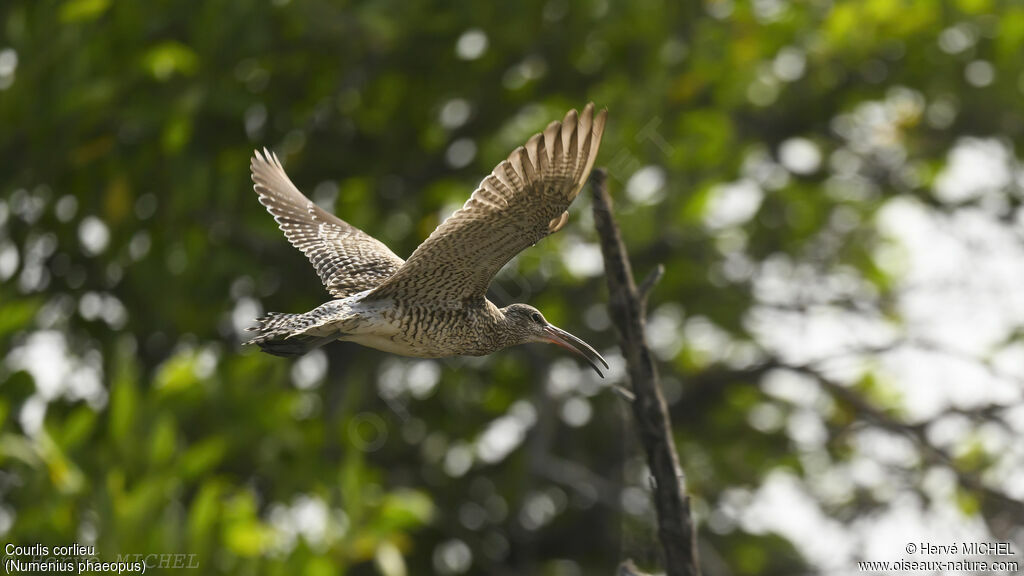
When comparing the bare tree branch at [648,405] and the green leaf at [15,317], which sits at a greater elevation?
the green leaf at [15,317]

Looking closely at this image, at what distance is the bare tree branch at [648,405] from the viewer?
3.80m

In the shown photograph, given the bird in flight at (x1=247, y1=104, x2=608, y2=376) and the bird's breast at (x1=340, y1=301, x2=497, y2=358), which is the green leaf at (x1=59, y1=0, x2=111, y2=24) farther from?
the bird's breast at (x1=340, y1=301, x2=497, y2=358)

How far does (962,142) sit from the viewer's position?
38.4ft

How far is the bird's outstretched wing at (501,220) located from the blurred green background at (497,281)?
3.32 meters

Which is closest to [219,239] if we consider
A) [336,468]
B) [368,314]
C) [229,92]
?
[229,92]

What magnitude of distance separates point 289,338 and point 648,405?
1.20 m

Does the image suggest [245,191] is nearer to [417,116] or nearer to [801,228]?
[417,116]

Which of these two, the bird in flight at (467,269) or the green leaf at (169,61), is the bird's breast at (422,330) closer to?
the bird in flight at (467,269)

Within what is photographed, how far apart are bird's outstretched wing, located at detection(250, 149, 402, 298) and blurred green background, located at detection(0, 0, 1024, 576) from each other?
2.35 meters

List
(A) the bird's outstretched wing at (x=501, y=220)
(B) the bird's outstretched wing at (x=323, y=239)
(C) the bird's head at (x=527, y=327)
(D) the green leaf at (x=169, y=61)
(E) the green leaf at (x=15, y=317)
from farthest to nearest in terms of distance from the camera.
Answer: (D) the green leaf at (x=169, y=61) → (E) the green leaf at (x=15, y=317) → (B) the bird's outstretched wing at (x=323, y=239) → (C) the bird's head at (x=527, y=327) → (A) the bird's outstretched wing at (x=501, y=220)

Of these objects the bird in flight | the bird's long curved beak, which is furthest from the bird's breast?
the bird's long curved beak

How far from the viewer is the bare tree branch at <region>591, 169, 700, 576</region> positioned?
3.80 meters

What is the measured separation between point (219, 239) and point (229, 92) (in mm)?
1358

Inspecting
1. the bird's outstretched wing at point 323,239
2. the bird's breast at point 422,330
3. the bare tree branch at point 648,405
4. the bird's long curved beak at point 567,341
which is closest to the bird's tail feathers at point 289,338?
the bird's breast at point 422,330
